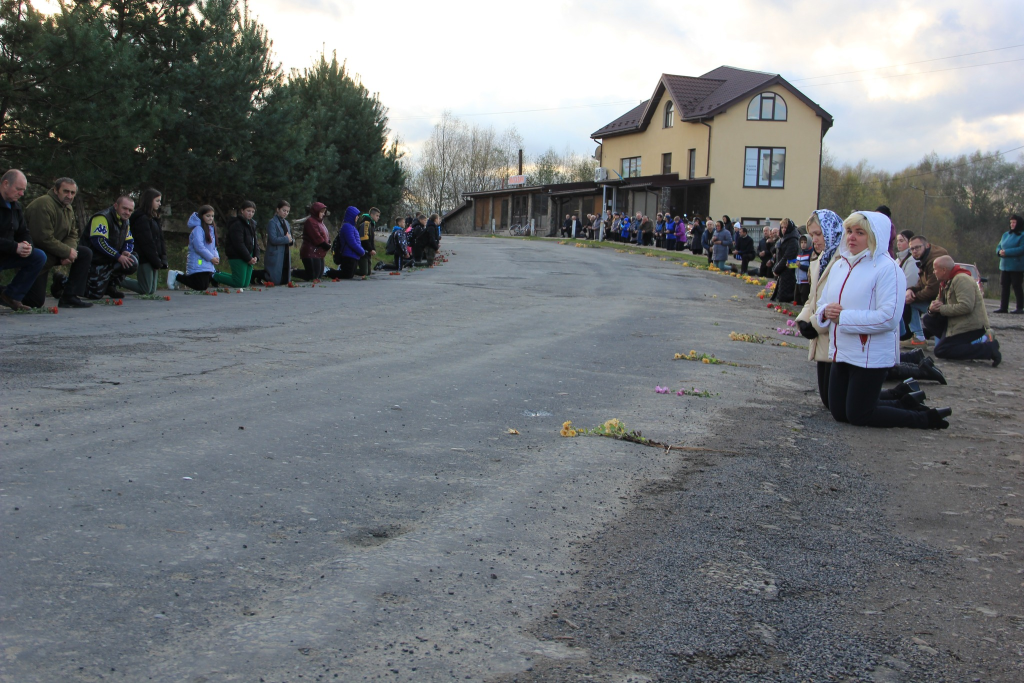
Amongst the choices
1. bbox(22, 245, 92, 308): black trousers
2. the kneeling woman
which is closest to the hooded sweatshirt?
bbox(22, 245, 92, 308): black trousers

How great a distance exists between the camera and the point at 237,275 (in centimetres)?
1725

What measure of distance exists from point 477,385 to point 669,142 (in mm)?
50779

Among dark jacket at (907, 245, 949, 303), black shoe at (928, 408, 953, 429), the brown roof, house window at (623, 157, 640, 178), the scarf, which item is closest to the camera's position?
black shoe at (928, 408, 953, 429)

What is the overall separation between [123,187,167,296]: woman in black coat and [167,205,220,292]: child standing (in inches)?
55.0

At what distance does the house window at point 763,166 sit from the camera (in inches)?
2048

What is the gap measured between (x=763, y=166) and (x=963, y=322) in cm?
4241

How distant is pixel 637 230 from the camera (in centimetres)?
4684

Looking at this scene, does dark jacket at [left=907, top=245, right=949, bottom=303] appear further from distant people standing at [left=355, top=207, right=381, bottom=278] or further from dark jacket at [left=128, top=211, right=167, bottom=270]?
distant people standing at [left=355, top=207, right=381, bottom=278]

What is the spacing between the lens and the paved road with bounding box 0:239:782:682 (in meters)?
3.20

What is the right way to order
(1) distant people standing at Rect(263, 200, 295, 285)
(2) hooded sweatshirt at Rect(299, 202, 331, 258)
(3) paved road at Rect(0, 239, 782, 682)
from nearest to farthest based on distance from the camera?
(3) paved road at Rect(0, 239, 782, 682) < (1) distant people standing at Rect(263, 200, 295, 285) < (2) hooded sweatshirt at Rect(299, 202, 331, 258)

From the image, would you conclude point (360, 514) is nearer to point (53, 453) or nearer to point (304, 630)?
point (304, 630)

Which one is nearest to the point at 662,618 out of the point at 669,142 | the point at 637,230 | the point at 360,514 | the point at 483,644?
the point at 483,644

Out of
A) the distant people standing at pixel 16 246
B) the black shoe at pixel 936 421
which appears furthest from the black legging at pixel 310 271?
the black shoe at pixel 936 421

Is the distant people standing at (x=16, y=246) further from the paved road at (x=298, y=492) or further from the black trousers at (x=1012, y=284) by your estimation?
the black trousers at (x=1012, y=284)
